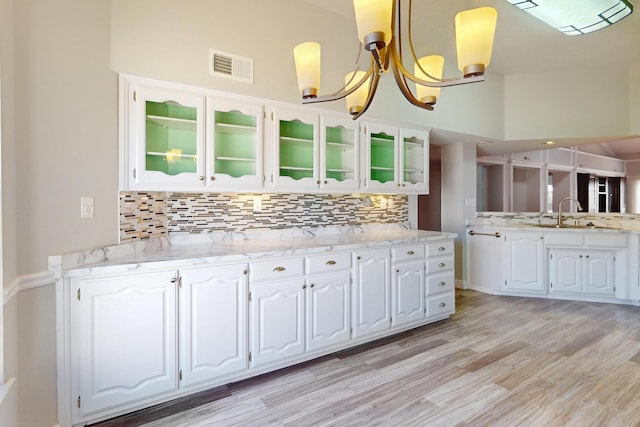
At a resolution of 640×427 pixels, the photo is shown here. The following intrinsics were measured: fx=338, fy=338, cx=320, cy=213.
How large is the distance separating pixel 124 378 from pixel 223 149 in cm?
160

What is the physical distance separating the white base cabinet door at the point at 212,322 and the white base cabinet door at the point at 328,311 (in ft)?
1.70

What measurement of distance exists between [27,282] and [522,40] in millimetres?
4462

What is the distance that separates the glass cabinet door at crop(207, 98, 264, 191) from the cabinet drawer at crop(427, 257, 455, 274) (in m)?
1.82

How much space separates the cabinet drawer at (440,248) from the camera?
10.8 ft

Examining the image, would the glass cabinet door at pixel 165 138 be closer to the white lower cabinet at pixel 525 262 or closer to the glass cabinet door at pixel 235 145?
the glass cabinet door at pixel 235 145

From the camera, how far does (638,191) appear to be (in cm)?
869

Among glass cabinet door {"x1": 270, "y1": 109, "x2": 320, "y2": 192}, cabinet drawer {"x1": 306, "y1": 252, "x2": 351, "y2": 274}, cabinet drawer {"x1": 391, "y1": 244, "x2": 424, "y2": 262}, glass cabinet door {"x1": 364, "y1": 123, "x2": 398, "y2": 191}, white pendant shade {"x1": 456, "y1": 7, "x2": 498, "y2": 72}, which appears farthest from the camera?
glass cabinet door {"x1": 364, "y1": 123, "x2": 398, "y2": 191}

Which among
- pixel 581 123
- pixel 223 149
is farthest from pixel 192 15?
pixel 581 123

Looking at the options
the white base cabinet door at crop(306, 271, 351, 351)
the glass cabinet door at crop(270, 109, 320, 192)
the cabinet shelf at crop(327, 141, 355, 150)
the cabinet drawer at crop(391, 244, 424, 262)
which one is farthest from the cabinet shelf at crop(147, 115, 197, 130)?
the cabinet drawer at crop(391, 244, 424, 262)

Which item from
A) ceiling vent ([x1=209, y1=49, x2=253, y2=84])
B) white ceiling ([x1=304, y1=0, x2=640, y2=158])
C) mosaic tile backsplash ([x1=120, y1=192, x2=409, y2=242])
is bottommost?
mosaic tile backsplash ([x1=120, y1=192, x2=409, y2=242])

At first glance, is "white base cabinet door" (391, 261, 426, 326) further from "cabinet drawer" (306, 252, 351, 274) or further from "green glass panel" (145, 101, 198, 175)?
"green glass panel" (145, 101, 198, 175)

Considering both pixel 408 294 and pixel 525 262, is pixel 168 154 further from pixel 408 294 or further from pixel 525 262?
pixel 525 262

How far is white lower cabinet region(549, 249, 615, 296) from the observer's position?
13.4 ft

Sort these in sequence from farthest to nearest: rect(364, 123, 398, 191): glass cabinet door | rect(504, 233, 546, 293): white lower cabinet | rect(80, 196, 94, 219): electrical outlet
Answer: rect(504, 233, 546, 293): white lower cabinet, rect(364, 123, 398, 191): glass cabinet door, rect(80, 196, 94, 219): electrical outlet
